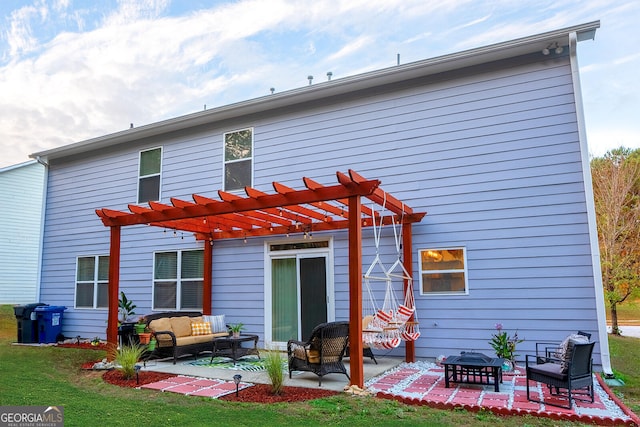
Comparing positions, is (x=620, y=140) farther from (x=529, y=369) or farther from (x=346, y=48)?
(x=529, y=369)

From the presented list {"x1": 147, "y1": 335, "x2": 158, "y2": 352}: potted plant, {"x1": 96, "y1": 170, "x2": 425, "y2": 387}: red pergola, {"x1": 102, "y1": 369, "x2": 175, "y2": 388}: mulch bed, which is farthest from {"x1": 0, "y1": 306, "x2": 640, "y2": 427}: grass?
{"x1": 147, "y1": 335, "x2": 158, "y2": 352}: potted plant

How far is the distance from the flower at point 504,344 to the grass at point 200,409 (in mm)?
1327

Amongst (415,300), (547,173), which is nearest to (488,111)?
(547,173)

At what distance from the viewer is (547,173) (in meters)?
6.68

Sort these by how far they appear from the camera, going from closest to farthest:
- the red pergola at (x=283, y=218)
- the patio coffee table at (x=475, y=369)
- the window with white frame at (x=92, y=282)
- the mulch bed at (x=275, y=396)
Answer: the mulch bed at (x=275, y=396) → the patio coffee table at (x=475, y=369) → the red pergola at (x=283, y=218) → the window with white frame at (x=92, y=282)

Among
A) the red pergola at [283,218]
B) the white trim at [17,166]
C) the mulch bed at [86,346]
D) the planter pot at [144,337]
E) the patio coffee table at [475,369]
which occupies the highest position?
the white trim at [17,166]

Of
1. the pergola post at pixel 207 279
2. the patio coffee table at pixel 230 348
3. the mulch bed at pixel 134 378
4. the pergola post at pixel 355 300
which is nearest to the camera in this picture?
the pergola post at pixel 355 300

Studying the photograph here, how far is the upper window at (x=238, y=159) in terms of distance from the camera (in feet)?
30.2

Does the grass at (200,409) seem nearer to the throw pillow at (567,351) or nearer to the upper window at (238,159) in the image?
the throw pillow at (567,351)

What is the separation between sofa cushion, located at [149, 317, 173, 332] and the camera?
7551 mm

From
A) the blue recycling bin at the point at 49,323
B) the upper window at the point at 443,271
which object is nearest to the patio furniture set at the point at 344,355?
the upper window at the point at 443,271

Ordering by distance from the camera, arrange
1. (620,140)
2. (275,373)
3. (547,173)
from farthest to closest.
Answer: (620,140) → (547,173) → (275,373)

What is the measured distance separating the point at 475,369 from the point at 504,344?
1.22 m

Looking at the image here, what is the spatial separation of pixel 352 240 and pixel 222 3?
6.79m
